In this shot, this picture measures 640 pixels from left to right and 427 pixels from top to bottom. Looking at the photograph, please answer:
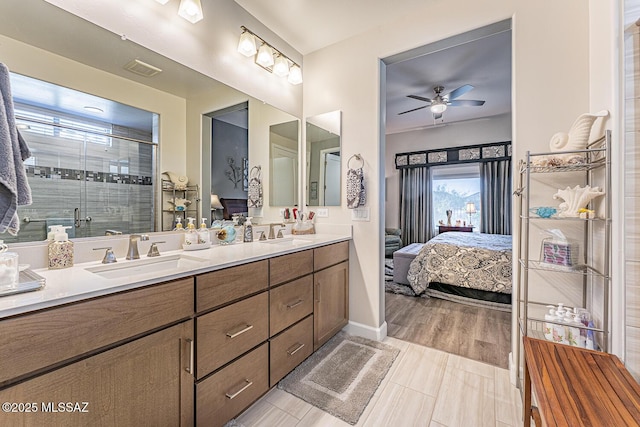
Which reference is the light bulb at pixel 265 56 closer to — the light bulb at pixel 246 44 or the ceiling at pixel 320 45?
the light bulb at pixel 246 44

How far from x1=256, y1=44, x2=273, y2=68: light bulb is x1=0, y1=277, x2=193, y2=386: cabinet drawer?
1.84m

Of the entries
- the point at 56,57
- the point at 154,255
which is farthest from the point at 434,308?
the point at 56,57

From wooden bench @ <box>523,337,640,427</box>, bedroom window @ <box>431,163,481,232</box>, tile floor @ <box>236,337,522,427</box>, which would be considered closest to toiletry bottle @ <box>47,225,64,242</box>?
tile floor @ <box>236,337,522,427</box>

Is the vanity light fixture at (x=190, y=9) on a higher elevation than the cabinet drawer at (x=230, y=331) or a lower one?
higher

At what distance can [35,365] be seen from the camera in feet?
2.52

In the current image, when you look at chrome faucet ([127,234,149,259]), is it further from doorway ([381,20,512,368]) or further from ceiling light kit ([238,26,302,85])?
doorway ([381,20,512,368])

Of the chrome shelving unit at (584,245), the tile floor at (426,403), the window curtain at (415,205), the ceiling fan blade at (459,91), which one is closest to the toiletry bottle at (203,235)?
the tile floor at (426,403)

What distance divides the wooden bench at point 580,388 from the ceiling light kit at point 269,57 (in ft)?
8.20

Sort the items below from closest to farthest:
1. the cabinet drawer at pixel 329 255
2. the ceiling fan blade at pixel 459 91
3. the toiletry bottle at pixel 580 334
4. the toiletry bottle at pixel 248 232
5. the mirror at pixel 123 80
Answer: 1. the mirror at pixel 123 80
2. the toiletry bottle at pixel 580 334
3. the cabinet drawer at pixel 329 255
4. the toiletry bottle at pixel 248 232
5. the ceiling fan blade at pixel 459 91

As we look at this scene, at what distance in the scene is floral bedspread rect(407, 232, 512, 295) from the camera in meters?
2.99

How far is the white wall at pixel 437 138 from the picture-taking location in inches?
195

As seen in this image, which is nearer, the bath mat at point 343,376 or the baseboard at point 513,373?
the bath mat at point 343,376

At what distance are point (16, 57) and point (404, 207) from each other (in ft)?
18.7

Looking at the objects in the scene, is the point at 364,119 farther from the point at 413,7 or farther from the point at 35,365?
the point at 35,365
